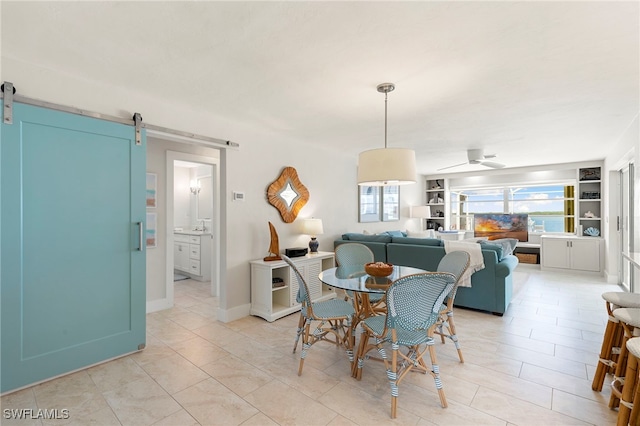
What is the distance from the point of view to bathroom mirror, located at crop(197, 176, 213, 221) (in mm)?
6430

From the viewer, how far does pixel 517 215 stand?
7.32 m

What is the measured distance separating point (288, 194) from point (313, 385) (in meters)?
2.68

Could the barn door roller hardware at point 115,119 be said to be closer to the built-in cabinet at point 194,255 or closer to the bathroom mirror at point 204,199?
the built-in cabinet at point 194,255

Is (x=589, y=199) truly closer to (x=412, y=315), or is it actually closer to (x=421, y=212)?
(x=421, y=212)

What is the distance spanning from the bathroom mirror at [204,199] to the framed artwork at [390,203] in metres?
3.80

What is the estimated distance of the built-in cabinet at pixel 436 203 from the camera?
8.66m

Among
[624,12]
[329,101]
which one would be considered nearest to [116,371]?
[329,101]

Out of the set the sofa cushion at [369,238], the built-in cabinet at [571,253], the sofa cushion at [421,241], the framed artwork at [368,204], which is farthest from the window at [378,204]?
the built-in cabinet at [571,253]

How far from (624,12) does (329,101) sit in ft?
6.94

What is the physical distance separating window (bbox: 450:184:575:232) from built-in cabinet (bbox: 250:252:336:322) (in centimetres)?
593

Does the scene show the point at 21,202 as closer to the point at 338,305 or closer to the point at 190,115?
the point at 190,115

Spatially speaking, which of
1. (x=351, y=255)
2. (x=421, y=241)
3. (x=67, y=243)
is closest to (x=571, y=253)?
(x=421, y=241)

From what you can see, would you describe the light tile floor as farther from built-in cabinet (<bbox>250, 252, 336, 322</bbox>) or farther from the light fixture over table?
the light fixture over table

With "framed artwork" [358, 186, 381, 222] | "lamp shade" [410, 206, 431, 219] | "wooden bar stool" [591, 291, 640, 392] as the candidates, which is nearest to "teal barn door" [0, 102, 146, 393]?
"wooden bar stool" [591, 291, 640, 392]
